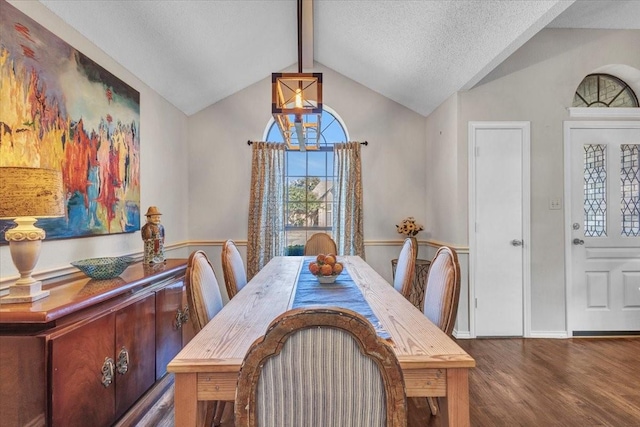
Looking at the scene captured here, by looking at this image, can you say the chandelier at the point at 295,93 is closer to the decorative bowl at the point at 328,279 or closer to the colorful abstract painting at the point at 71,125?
the decorative bowl at the point at 328,279

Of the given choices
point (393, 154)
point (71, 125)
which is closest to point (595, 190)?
point (393, 154)

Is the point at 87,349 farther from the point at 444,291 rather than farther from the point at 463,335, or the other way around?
the point at 463,335

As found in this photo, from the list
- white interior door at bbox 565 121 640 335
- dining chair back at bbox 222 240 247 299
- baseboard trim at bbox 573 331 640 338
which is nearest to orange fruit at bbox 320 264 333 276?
dining chair back at bbox 222 240 247 299

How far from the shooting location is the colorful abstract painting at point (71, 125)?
175 centimetres

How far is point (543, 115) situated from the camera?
11.5ft

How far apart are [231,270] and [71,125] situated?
1332mm

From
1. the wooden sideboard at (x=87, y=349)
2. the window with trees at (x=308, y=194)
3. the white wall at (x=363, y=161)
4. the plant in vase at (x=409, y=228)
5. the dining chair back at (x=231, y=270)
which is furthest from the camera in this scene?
the window with trees at (x=308, y=194)

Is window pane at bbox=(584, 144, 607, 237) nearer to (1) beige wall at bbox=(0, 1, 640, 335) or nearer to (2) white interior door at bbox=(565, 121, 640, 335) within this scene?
(2) white interior door at bbox=(565, 121, 640, 335)

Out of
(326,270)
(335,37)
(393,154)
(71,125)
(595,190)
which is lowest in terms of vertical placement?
(326,270)

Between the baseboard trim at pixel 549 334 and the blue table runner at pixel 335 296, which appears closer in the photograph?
the blue table runner at pixel 335 296

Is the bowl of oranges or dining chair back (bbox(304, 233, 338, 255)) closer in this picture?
the bowl of oranges

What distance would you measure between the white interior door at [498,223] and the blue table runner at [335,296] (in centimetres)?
179

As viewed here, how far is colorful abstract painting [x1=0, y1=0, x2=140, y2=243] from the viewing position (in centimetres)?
175

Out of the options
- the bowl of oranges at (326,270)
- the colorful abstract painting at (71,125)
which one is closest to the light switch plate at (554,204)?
the bowl of oranges at (326,270)
